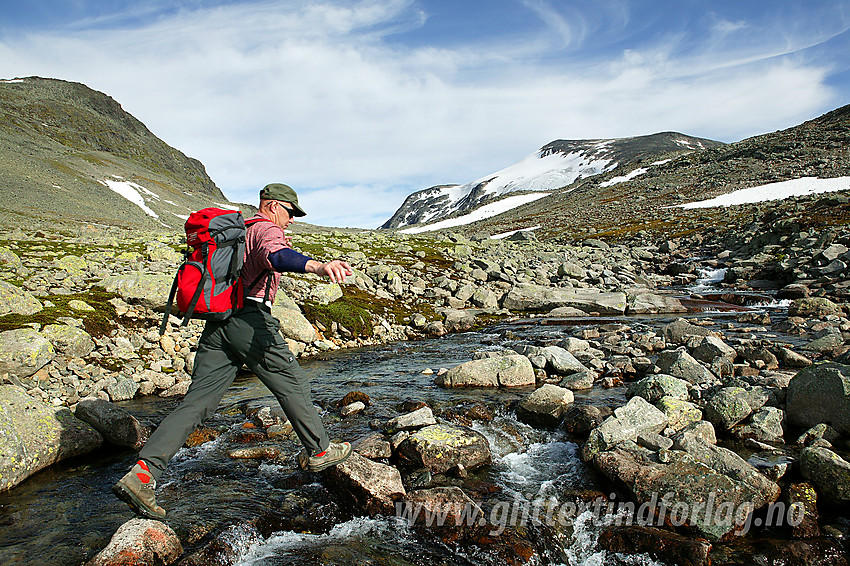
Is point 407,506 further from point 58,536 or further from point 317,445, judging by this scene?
point 58,536

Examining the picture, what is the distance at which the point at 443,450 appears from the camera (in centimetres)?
730

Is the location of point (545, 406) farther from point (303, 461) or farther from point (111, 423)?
point (111, 423)

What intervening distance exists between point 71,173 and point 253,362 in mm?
144708

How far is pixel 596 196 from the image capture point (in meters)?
126

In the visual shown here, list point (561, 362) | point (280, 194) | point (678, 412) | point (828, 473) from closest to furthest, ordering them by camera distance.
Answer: point (280, 194) → point (828, 473) → point (678, 412) → point (561, 362)

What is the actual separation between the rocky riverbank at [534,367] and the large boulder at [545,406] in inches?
1.1

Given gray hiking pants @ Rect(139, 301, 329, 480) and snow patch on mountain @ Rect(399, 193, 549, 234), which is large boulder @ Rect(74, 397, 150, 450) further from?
snow patch on mountain @ Rect(399, 193, 549, 234)

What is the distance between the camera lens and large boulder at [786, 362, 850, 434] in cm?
750

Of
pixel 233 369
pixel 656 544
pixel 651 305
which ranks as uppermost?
pixel 233 369

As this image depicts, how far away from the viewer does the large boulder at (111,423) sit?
8.02 metres

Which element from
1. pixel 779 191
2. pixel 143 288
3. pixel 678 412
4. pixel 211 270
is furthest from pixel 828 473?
pixel 779 191

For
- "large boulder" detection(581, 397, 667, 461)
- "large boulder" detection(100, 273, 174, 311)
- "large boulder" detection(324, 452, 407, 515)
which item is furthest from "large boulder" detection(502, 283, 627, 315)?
"large boulder" detection(324, 452, 407, 515)

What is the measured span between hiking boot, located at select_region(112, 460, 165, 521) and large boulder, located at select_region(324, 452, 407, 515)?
2197 millimetres

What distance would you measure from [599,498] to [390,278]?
62.0 feet
